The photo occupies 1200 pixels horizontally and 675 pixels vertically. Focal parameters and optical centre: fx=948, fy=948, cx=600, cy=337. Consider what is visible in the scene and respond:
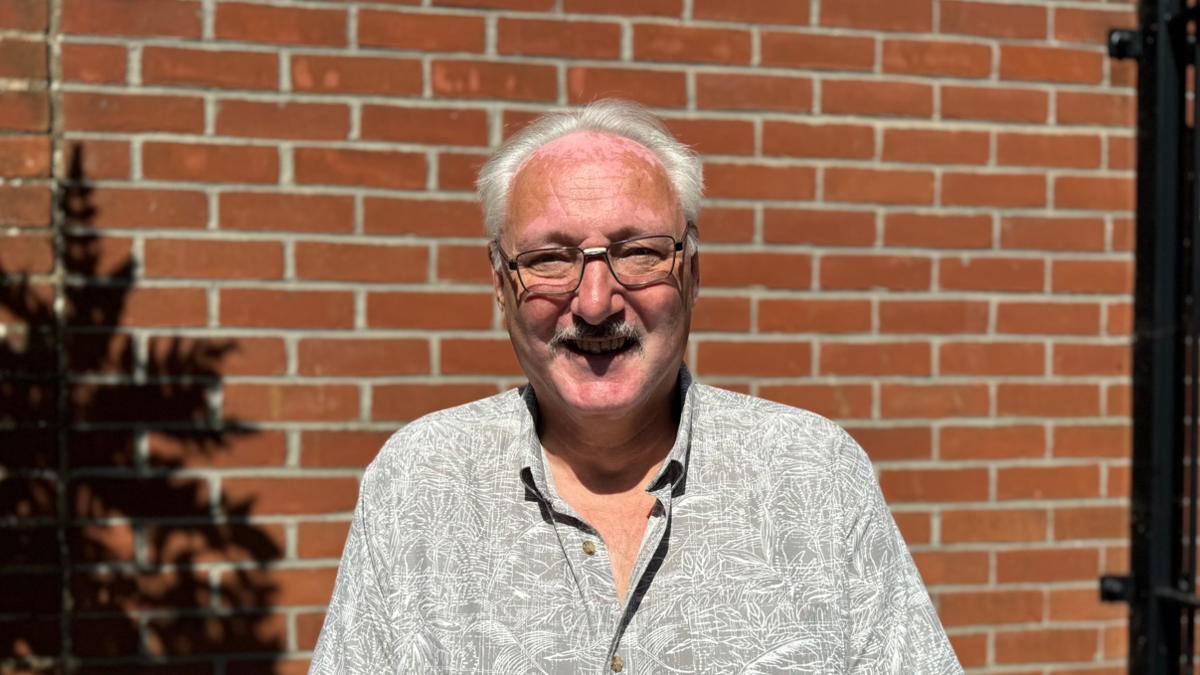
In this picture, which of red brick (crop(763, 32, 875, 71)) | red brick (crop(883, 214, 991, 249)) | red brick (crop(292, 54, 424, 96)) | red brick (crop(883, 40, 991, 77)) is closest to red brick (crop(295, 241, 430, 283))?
red brick (crop(292, 54, 424, 96))

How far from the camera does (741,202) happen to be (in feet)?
9.01

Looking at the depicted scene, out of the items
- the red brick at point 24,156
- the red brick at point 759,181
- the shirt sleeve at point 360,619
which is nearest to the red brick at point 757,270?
the red brick at point 759,181

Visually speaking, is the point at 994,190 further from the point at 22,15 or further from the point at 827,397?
the point at 22,15

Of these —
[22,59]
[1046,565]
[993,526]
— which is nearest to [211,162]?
[22,59]

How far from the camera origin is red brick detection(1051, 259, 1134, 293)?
2891 millimetres

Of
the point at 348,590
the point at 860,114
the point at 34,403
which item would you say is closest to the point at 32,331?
the point at 34,403

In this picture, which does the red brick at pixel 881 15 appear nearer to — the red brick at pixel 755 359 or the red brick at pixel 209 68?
the red brick at pixel 755 359

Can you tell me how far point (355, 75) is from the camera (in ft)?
8.46

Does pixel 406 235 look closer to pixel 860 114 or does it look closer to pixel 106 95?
pixel 106 95

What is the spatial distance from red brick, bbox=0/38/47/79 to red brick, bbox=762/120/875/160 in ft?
6.40

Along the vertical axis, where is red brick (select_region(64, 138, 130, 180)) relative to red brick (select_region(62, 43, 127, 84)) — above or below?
below

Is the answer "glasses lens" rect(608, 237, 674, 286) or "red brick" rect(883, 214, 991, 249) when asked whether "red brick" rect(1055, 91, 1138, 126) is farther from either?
"glasses lens" rect(608, 237, 674, 286)

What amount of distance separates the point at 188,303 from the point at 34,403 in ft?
1.54

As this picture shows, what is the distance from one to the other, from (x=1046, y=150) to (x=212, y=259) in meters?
2.45
